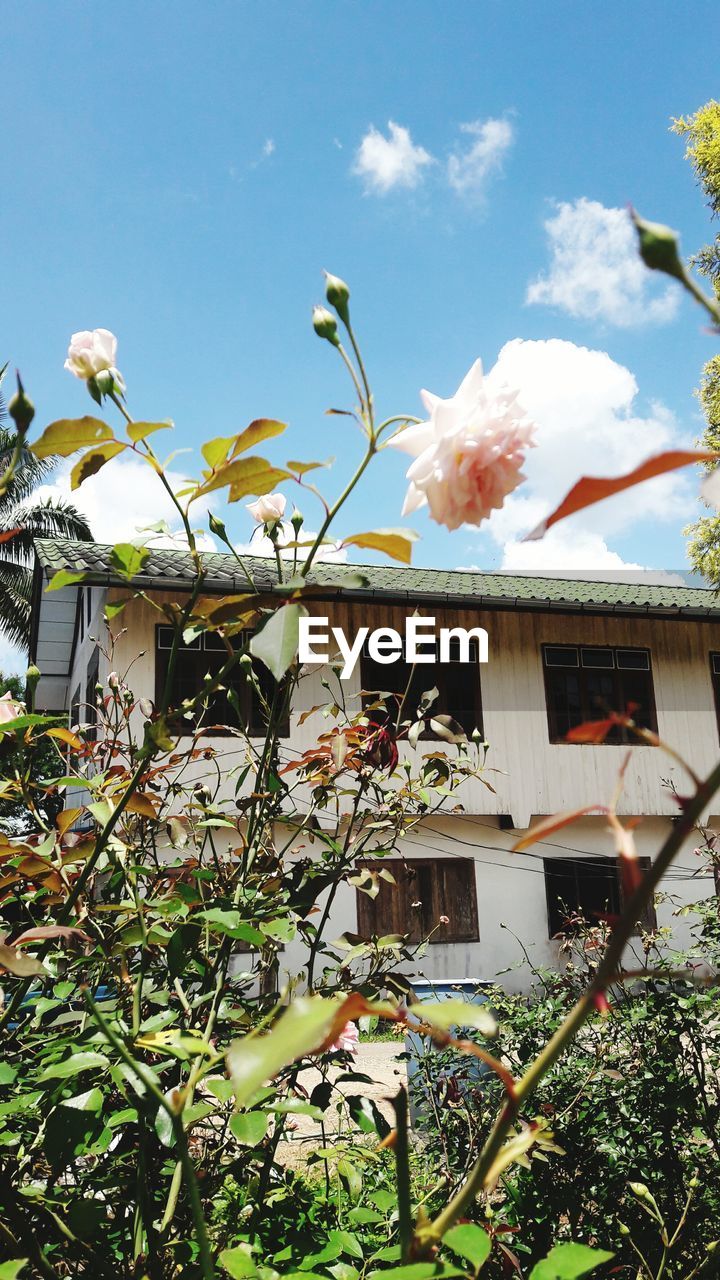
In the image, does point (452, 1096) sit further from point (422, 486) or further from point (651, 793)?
point (651, 793)

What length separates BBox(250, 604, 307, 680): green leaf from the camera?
2.08ft

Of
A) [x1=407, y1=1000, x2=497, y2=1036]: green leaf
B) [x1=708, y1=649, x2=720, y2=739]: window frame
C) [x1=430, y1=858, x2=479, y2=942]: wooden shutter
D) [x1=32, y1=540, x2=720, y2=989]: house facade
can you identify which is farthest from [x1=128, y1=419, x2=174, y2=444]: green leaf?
[x1=708, y1=649, x2=720, y2=739]: window frame

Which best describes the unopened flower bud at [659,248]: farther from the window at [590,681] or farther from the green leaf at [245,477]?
the window at [590,681]

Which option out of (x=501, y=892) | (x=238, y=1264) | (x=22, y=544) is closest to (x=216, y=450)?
(x=238, y=1264)

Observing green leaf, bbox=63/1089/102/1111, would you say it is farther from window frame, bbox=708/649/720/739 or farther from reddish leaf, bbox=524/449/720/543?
window frame, bbox=708/649/720/739

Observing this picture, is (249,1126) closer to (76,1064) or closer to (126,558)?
(76,1064)

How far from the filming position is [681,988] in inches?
102

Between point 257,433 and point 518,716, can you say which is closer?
point 257,433

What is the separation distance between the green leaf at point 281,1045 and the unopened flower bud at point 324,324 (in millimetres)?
597

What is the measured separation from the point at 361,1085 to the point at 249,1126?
22.1 ft

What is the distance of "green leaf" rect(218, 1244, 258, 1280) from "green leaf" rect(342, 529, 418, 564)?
574 mm

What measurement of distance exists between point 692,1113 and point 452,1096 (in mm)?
587

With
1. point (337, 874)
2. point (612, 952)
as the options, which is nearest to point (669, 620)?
point (337, 874)

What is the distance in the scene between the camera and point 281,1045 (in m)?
0.31
